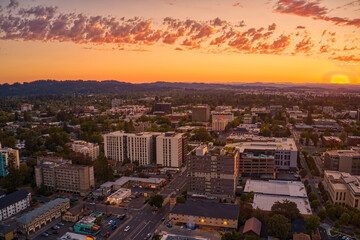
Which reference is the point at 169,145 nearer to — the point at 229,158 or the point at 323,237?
the point at 229,158

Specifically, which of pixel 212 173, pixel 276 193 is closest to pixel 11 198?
pixel 212 173

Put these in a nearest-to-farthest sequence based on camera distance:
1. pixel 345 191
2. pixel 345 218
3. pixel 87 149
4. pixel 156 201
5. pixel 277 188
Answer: pixel 345 218
pixel 156 201
pixel 345 191
pixel 277 188
pixel 87 149

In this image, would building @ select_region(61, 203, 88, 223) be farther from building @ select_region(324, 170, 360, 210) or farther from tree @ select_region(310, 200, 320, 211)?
building @ select_region(324, 170, 360, 210)

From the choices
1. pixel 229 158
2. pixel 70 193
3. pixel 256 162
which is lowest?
pixel 70 193

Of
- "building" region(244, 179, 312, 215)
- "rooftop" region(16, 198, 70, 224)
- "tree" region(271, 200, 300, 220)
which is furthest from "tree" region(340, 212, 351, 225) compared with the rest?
"rooftop" region(16, 198, 70, 224)

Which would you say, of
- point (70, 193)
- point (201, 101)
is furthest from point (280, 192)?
point (201, 101)

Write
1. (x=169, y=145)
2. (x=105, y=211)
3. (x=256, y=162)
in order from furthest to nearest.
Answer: (x=169, y=145)
(x=256, y=162)
(x=105, y=211)

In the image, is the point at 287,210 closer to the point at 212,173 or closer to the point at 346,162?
the point at 212,173
